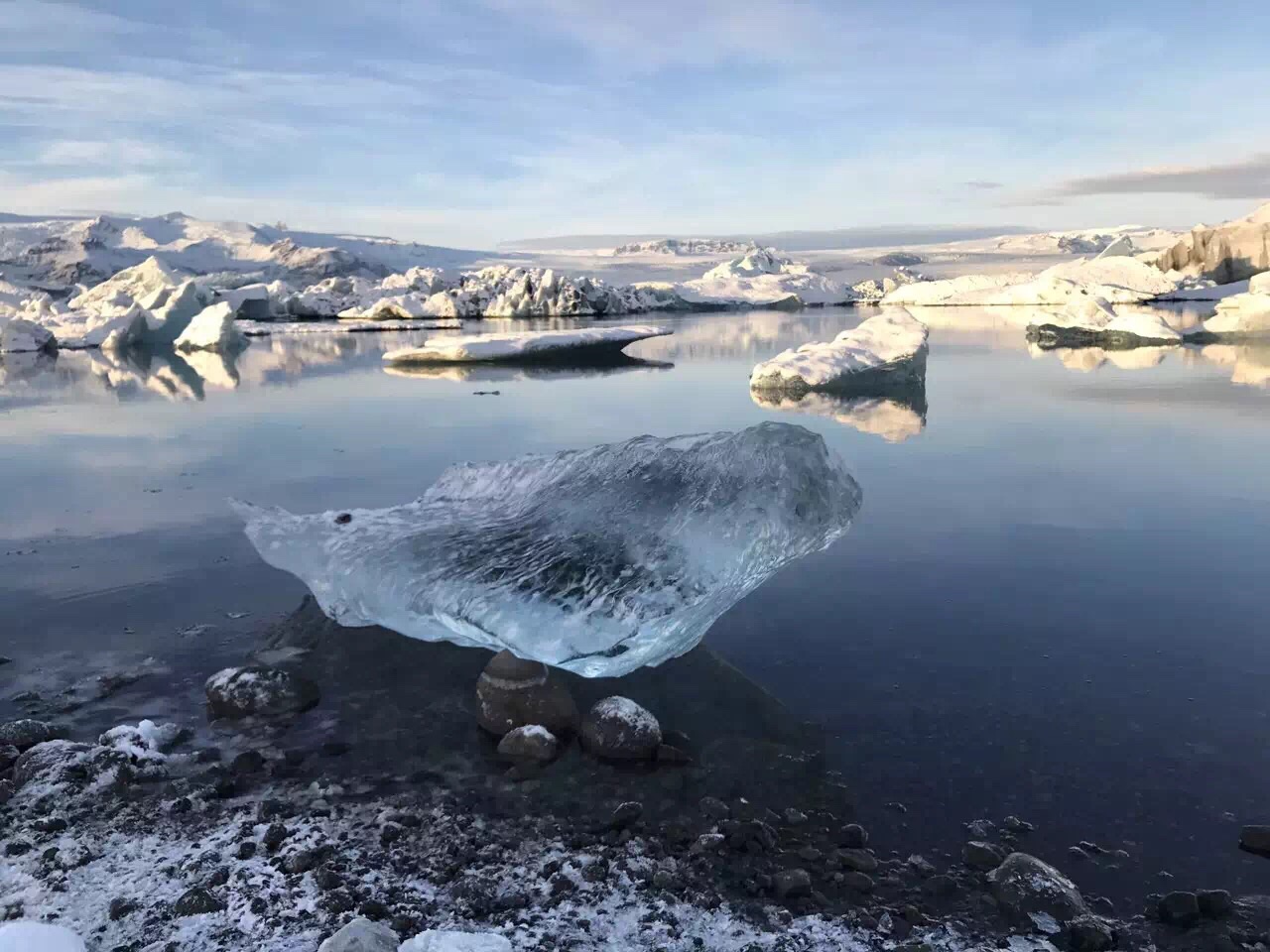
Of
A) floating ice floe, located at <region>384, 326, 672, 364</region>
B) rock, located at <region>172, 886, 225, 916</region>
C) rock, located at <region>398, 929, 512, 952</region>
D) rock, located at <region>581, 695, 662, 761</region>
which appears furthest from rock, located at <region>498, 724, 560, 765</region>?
floating ice floe, located at <region>384, 326, 672, 364</region>

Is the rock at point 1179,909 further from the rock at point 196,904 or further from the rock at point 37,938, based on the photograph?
the rock at point 37,938

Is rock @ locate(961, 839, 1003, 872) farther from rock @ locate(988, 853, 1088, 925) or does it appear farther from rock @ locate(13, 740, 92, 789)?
rock @ locate(13, 740, 92, 789)

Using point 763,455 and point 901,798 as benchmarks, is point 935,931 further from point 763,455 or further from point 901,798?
point 763,455

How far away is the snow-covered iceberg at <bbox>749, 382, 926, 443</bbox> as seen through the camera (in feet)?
31.4

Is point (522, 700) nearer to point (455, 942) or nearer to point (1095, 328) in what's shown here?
point (455, 942)

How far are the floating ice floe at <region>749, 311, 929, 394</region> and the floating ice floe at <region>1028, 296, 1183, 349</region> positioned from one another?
10.8 meters

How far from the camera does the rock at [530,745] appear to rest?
123 inches

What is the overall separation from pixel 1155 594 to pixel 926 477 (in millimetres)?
2711

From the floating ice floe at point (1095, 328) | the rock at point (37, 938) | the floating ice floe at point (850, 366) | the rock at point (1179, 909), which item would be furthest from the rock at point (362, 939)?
the floating ice floe at point (1095, 328)

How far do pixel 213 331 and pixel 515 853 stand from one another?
2570 centimetres

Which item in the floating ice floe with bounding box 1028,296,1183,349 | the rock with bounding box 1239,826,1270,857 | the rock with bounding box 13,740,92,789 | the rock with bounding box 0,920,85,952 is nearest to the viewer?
the rock with bounding box 0,920,85,952

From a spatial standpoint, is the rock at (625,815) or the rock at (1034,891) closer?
the rock at (1034,891)

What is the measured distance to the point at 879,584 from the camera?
184 inches

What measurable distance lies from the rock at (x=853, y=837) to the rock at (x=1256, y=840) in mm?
1093
